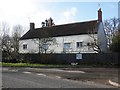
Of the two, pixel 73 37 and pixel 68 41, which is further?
pixel 68 41

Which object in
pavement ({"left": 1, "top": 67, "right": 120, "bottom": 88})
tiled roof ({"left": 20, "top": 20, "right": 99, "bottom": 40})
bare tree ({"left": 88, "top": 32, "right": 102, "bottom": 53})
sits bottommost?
pavement ({"left": 1, "top": 67, "right": 120, "bottom": 88})

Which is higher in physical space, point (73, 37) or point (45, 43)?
point (73, 37)

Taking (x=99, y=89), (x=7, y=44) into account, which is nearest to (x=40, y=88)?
(x=99, y=89)

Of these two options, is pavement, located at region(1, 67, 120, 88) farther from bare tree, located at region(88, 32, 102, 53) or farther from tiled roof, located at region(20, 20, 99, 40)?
tiled roof, located at region(20, 20, 99, 40)

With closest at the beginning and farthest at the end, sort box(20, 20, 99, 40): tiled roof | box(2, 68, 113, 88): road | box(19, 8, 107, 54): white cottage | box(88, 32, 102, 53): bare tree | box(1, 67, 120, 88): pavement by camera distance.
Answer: box(2, 68, 113, 88): road → box(1, 67, 120, 88): pavement → box(88, 32, 102, 53): bare tree → box(19, 8, 107, 54): white cottage → box(20, 20, 99, 40): tiled roof

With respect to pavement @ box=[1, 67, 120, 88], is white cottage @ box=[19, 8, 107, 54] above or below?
above

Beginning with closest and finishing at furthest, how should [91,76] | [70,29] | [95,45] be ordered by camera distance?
[91,76]
[95,45]
[70,29]

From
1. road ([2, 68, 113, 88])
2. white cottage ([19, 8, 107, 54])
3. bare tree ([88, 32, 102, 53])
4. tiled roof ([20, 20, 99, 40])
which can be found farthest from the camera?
tiled roof ([20, 20, 99, 40])

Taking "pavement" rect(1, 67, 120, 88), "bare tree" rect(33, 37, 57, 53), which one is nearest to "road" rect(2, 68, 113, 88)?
"pavement" rect(1, 67, 120, 88)

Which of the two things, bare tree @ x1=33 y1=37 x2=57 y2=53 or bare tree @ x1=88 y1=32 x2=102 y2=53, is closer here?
bare tree @ x1=88 y1=32 x2=102 y2=53

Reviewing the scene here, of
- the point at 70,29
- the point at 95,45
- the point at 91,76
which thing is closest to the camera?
the point at 91,76

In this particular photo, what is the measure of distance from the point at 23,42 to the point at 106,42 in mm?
20678

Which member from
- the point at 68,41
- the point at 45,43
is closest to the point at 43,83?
the point at 45,43

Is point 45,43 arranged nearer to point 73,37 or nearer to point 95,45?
point 73,37
